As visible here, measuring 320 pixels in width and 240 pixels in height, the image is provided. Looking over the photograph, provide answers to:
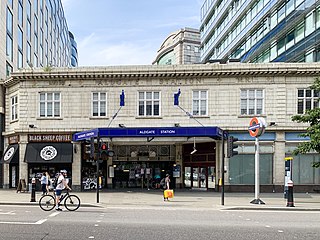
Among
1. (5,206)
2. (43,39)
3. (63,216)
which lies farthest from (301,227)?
(43,39)

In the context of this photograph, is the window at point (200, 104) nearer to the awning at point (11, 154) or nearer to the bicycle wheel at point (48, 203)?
the awning at point (11, 154)

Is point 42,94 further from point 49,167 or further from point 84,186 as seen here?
point 84,186

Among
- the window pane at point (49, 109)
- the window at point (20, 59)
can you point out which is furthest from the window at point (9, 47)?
the window pane at point (49, 109)

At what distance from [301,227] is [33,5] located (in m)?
46.4

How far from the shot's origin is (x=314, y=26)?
37.6m

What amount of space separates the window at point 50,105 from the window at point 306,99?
16.2 meters

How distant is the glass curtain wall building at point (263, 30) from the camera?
38906 mm

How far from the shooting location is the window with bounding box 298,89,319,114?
26.5 m

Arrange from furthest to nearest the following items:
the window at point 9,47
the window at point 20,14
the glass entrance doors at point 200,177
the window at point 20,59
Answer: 1. the window at point 20,59
2. the window at point 20,14
3. the window at point 9,47
4. the glass entrance doors at point 200,177

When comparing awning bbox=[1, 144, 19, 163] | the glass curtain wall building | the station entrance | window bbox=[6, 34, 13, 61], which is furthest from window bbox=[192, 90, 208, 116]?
window bbox=[6, 34, 13, 61]

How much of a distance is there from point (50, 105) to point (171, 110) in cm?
828

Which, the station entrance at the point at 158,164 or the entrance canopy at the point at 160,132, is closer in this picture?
the entrance canopy at the point at 160,132

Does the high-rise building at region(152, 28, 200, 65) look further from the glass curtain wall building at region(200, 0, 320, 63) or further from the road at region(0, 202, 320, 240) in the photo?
the road at region(0, 202, 320, 240)

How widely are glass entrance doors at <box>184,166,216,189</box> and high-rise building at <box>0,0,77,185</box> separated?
44.6ft
